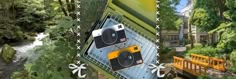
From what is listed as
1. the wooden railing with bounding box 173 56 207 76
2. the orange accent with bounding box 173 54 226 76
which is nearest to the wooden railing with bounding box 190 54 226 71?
the orange accent with bounding box 173 54 226 76

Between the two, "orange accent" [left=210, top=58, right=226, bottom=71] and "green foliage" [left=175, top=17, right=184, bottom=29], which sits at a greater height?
"green foliage" [left=175, top=17, right=184, bottom=29]

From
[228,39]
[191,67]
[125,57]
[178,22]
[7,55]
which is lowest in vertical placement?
[191,67]

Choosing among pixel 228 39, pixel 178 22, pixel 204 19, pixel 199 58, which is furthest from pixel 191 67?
pixel 178 22

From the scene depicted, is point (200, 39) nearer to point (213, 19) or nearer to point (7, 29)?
point (213, 19)

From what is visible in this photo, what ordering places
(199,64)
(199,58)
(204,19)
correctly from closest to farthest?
(199,64) → (199,58) → (204,19)

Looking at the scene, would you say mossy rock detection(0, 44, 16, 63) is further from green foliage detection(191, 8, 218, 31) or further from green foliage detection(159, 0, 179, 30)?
green foliage detection(191, 8, 218, 31)

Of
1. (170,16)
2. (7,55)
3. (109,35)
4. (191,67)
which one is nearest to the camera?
(109,35)

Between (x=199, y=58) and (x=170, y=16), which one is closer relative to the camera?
(x=199, y=58)

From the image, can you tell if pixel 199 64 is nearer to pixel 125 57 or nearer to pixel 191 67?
pixel 191 67
